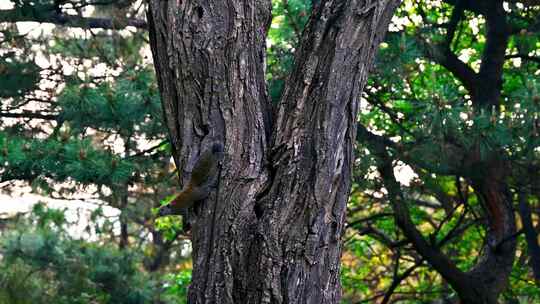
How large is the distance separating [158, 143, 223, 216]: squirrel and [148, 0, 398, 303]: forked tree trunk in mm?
34

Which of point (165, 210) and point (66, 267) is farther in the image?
point (66, 267)

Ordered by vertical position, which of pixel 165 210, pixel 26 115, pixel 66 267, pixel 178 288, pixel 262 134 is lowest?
pixel 165 210

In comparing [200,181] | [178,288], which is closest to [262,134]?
[200,181]

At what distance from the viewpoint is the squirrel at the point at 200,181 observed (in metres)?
2.46

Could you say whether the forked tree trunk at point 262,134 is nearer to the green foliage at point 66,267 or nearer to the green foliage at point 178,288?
the green foliage at point 178,288

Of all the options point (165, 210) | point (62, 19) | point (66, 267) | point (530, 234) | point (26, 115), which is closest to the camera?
point (165, 210)

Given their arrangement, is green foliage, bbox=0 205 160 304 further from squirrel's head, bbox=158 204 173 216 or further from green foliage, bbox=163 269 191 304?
squirrel's head, bbox=158 204 173 216

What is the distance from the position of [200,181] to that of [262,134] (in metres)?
0.26

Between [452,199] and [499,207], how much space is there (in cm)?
184

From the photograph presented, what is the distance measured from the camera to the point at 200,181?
8.09 feet

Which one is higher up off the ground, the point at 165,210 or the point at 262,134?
the point at 262,134

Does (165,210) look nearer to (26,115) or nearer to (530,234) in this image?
(26,115)

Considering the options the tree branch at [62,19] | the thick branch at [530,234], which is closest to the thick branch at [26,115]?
the tree branch at [62,19]

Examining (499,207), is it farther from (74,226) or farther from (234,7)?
(74,226)
